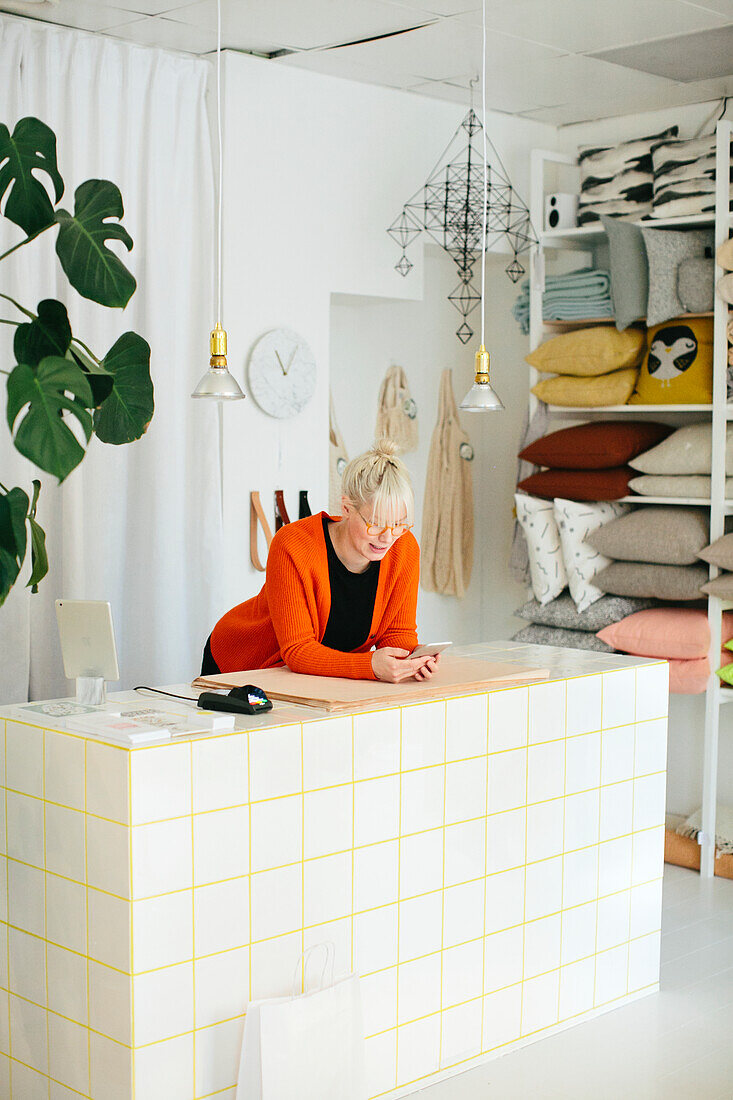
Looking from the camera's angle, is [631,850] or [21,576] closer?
[631,850]

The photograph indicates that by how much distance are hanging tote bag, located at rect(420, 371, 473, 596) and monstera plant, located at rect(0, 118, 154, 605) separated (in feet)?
8.57

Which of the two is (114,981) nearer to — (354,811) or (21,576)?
(354,811)

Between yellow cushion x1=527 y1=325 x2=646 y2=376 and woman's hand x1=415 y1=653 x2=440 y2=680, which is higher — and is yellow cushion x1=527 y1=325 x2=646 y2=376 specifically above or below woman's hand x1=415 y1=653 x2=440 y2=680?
above

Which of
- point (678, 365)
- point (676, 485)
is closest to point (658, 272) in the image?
point (678, 365)

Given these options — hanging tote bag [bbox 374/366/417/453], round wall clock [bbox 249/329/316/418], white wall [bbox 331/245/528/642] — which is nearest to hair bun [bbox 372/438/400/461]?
round wall clock [bbox 249/329/316/418]

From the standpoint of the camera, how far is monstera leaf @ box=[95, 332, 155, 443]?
2.62 metres

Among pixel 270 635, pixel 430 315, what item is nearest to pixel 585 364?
pixel 430 315

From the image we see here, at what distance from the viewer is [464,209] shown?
15.7ft

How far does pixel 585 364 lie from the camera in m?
4.54

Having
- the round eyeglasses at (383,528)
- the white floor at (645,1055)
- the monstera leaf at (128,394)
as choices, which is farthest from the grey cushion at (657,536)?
the monstera leaf at (128,394)

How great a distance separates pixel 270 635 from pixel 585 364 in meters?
1.88

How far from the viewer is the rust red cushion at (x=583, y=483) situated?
14.7 feet

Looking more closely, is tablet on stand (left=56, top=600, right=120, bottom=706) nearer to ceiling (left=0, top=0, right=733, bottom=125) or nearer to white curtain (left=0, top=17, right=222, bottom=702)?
white curtain (left=0, top=17, right=222, bottom=702)

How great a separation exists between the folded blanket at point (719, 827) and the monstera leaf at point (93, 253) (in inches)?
115
